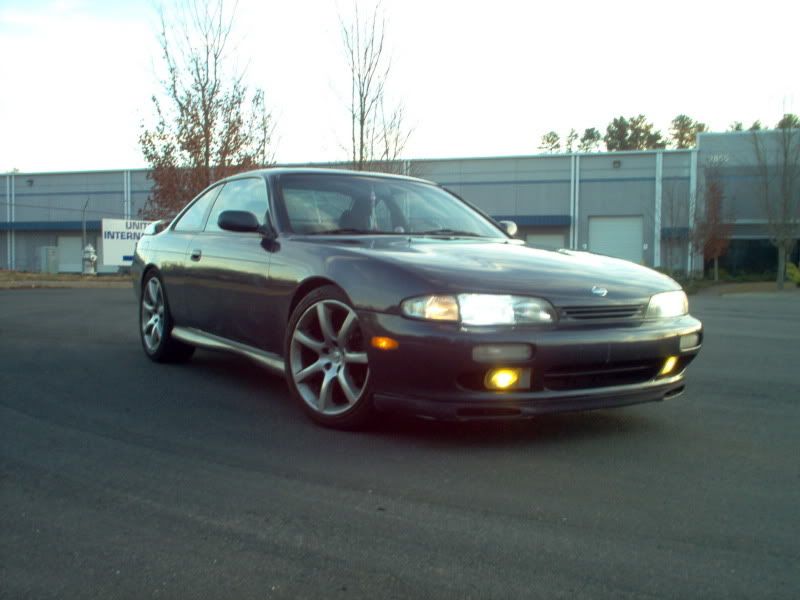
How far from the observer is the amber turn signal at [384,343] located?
3.87 metres

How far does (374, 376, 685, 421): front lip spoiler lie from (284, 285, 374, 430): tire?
215mm

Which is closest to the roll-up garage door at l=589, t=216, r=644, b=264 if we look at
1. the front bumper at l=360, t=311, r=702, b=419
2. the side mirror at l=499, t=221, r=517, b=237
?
the side mirror at l=499, t=221, r=517, b=237

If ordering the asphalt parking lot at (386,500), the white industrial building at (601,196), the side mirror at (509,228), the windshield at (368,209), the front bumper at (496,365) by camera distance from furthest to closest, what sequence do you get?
1. the white industrial building at (601,196)
2. the side mirror at (509,228)
3. the windshield at (368,209)
4. the front bumper at (496,365)
5. the asphalt parking lot at (386,500)

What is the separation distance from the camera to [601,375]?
13.1ft

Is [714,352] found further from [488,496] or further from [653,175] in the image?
[653,175]

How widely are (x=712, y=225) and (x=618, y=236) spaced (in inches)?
364

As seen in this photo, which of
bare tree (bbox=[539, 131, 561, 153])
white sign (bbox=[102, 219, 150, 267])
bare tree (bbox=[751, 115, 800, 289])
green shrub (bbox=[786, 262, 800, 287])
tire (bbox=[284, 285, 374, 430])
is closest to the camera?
tire (bbox=[284, 285, 374, 430])

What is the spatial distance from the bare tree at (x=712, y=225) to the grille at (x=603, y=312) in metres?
28.6

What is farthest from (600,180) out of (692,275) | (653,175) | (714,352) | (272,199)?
(272,199)

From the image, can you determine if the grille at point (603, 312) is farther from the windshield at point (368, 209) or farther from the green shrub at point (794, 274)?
the green shrub at point (794, 274)

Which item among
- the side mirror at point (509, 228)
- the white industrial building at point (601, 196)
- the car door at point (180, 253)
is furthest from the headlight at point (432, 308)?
the white industrial building at point (601, 196)

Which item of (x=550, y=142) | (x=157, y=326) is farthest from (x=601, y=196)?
(x=550, y=142)

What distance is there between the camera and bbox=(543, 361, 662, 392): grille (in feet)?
12.7

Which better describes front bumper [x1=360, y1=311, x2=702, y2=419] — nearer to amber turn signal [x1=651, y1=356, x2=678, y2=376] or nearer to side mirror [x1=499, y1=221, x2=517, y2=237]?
amber turn signal [x1=651, y1=356, x2=678, y2=376]
